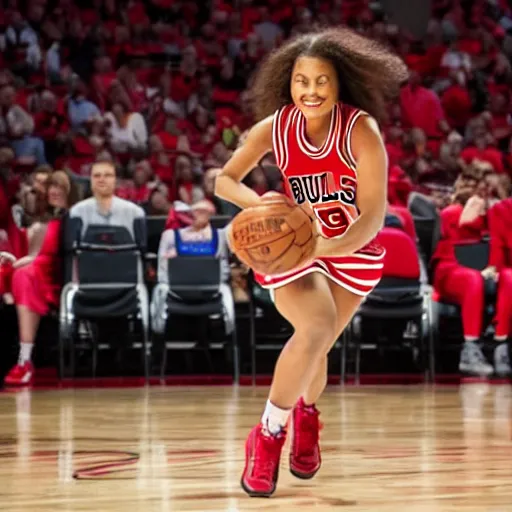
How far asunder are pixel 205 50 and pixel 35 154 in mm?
3186

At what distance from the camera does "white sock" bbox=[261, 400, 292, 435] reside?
3.99 m

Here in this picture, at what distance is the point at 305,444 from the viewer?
4348 millimetres

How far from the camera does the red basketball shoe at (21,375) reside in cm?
879

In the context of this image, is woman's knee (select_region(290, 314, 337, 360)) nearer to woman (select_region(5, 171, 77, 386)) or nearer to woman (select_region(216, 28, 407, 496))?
woman (select_region(216, 28, 407, 496))

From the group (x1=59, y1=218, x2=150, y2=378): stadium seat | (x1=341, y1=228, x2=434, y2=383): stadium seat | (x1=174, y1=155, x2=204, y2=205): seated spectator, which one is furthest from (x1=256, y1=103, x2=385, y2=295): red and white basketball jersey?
(x1=174, y1=155, x2=204, y2=205): seated spectator

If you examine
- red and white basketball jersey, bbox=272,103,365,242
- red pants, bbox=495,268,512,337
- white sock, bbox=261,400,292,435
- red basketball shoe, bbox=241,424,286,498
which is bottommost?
red basketball shoe, bbox=241,424,286,498

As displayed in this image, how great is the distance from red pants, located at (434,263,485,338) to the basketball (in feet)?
18.3

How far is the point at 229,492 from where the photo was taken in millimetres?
4039

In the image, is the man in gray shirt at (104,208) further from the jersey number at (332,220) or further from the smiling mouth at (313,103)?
the smiling mouth at (313,103)

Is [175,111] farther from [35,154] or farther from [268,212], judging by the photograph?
[268,212]

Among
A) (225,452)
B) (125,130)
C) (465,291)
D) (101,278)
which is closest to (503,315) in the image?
(465,291)

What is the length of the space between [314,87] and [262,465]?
113 cm

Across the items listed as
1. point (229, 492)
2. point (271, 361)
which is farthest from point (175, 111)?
point (229, 492)

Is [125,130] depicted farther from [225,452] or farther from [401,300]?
[225,452]
